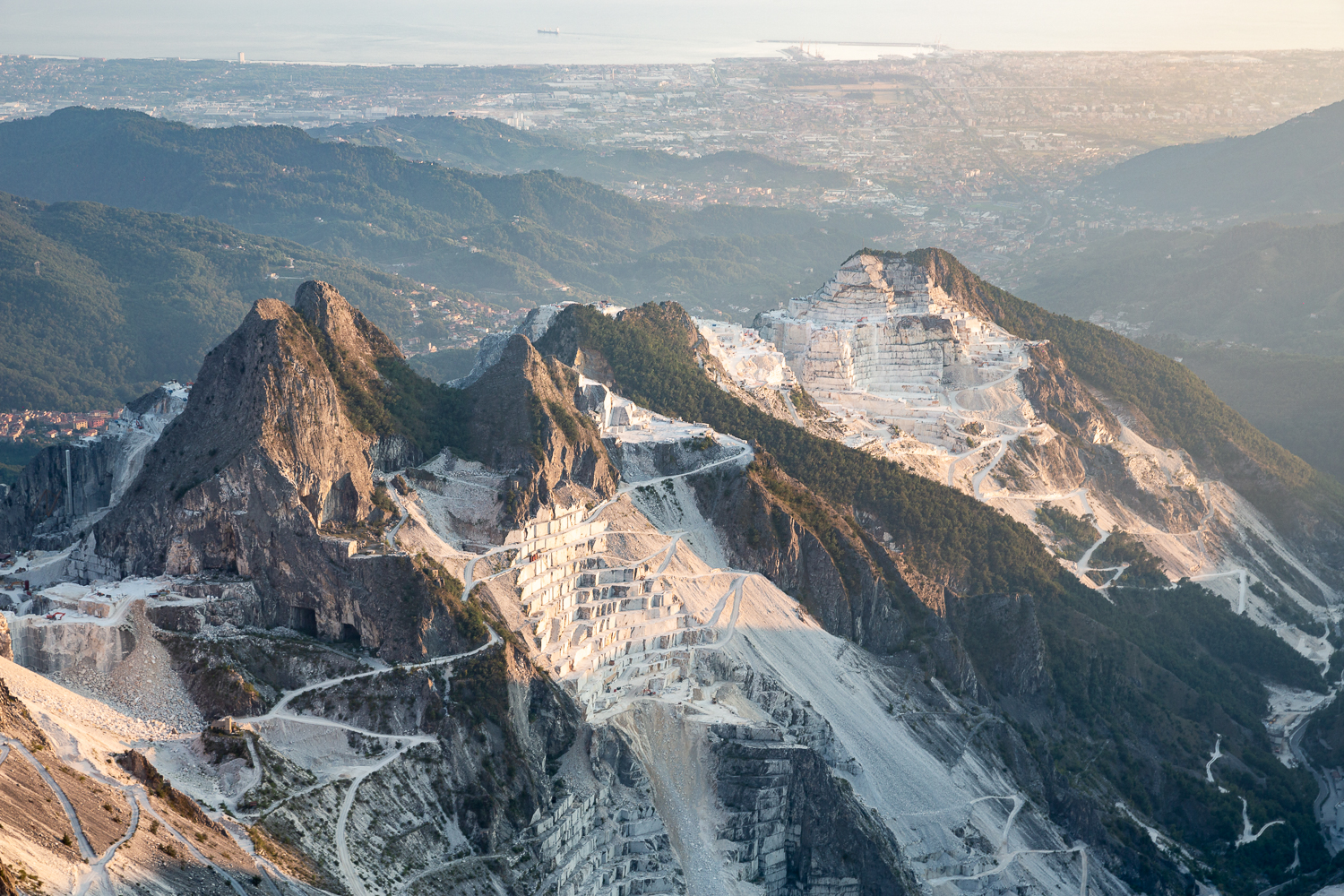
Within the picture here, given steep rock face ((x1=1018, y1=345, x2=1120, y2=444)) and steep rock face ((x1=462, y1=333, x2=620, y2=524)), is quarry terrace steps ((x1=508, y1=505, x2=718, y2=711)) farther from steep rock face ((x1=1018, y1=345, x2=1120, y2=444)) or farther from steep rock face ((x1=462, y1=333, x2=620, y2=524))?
steep rock face ((x1=1018, y1=345, x2=1120, y2=444))

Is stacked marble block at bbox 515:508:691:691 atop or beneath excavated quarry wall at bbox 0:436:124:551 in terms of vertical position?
beneath

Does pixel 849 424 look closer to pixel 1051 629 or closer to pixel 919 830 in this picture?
pixel 1051 629

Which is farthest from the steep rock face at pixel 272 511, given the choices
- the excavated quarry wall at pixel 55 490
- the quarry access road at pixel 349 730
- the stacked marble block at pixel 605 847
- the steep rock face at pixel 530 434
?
the stacked marble block at pixel 605 847

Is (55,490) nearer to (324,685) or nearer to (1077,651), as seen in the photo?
(324,685)

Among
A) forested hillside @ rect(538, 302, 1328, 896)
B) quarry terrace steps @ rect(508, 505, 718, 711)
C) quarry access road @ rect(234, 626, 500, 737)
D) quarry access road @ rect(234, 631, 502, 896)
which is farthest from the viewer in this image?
forested hillside @ rect(538, 302, 1328, 896)

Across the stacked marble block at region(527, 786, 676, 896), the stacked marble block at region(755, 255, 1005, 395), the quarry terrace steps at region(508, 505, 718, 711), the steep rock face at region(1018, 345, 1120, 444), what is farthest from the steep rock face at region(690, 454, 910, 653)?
the steep rock face at region(1018, 345, 1120, 444)

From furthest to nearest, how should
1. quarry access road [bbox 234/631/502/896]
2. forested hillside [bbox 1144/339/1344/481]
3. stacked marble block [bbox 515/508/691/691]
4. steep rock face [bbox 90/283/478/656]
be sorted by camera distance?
forested hillside [bbox 1144/339/1344/481]
stacked marble block [bbox 515/508/691/691]
steep rock face [bbox 90/283/478/656]
quarry access road [bbox 234/631/502/896]

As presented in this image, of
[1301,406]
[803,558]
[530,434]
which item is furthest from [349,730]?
[1301,406]
